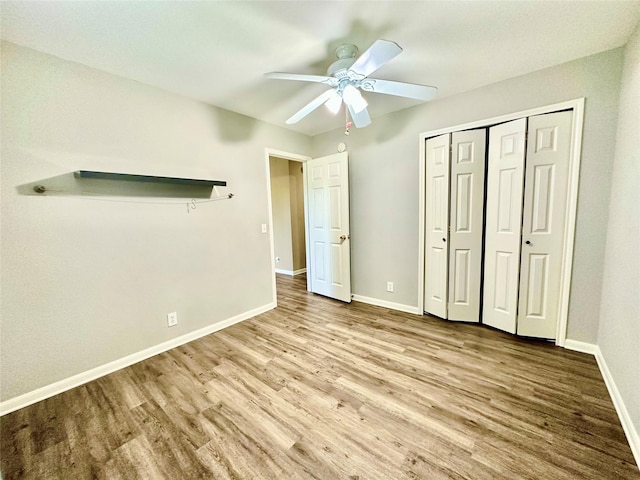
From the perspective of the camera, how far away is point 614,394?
1606 millimetres

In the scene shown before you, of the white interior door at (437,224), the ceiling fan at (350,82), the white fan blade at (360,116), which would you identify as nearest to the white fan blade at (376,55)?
the ceiling fan at (350,82)

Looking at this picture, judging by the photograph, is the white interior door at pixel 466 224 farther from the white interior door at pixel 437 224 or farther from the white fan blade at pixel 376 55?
the white fan blade at pixel 376 55

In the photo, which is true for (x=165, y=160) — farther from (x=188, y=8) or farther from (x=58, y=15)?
(x=188, y=8)

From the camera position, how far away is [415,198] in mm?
2916

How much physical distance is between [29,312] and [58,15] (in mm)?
1909

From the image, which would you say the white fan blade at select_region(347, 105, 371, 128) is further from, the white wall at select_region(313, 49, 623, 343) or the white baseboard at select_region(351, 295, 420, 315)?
the white baseboard at select_region(351, 295, 420, 315)

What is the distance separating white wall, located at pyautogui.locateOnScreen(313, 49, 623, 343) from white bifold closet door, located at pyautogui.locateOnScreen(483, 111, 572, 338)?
0.14 m

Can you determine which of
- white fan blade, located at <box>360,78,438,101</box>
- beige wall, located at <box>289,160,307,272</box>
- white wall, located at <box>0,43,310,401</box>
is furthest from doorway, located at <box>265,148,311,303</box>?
white fan blade, located at <box>360,78,438,101</box>

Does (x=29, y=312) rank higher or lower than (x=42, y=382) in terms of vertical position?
higher

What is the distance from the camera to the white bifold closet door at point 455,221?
100 inches

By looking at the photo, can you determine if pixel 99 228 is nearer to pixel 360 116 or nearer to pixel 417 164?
pixel 360 116

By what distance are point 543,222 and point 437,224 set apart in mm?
891

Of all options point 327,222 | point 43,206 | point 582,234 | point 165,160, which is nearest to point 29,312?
point 43,206

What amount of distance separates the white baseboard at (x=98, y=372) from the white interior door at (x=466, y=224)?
262 cm
